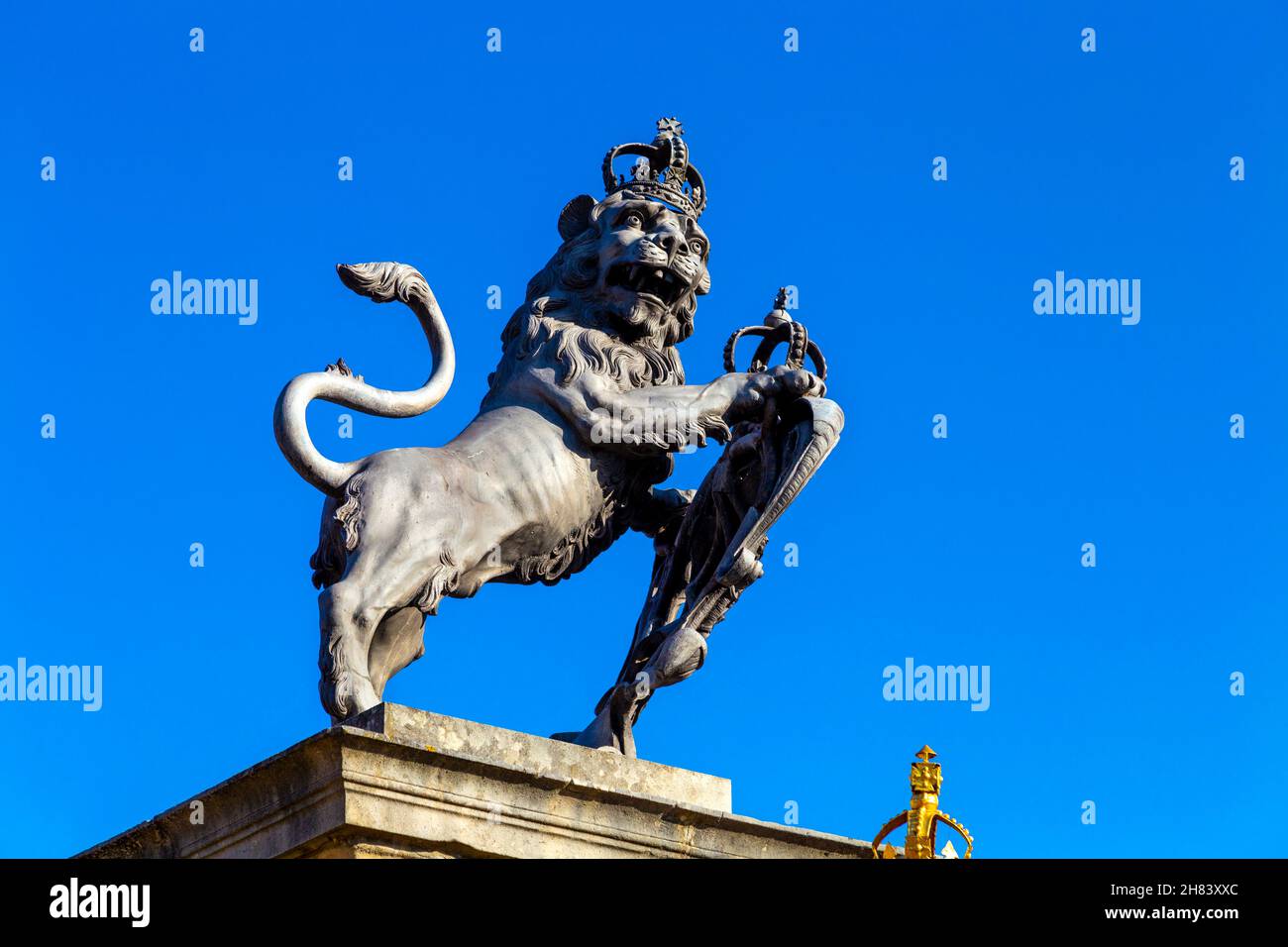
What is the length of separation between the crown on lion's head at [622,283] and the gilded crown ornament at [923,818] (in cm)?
268

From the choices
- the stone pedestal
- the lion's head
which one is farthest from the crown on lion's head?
the stone pedestal

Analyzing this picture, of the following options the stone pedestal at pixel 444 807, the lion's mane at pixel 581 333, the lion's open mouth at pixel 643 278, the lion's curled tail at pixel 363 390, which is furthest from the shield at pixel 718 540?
the lion's curled tail at pixel 363 390

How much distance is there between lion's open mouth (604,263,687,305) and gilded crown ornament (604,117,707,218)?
0.49m

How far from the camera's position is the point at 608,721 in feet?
39.5

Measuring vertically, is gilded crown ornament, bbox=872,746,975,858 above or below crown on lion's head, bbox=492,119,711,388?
below

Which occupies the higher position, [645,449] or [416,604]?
[645,449]

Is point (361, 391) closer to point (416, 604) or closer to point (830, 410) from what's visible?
point (416, 604)

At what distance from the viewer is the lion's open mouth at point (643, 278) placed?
42.9 ft

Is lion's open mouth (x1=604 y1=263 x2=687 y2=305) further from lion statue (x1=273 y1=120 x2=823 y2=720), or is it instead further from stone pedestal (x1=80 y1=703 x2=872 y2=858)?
stone pedestal (x1=80 y1=703 x2=872 y2=858)

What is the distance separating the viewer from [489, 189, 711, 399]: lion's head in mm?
12961

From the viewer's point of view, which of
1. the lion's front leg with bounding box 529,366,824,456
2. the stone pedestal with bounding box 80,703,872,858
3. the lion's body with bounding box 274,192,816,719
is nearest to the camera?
the stone pedestal with bounding box 80,703,872,858

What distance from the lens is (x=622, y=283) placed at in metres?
13.1
